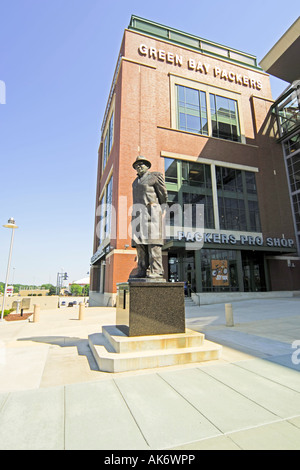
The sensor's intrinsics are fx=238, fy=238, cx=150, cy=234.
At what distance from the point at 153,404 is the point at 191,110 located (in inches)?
1234

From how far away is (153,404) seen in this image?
316cm

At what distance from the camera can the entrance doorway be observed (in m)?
25.8

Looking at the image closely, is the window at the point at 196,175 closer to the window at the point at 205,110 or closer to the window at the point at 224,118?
the window at the point at 205,110

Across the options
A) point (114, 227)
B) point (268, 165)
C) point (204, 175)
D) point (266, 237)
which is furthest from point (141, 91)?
point (266, 237)

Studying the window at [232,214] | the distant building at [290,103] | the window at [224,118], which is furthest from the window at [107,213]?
the distant building at [290,103]

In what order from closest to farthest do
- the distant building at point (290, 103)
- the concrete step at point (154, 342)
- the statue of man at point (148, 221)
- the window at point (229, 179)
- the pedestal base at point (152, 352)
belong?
the pedestal base at point (152, 352) < the concrete step at point (154, 342) < the statue of man at point (148, 221) < the distant building at point (290, 103) < the window at point (229, 179)

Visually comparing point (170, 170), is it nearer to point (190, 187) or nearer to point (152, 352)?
point (190, 187)

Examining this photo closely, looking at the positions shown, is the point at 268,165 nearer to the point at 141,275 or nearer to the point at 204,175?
the point at 204,175

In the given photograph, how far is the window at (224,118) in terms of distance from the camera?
97.6 feet

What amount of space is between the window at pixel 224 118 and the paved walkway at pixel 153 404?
96.9 feet

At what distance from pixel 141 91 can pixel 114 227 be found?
15.5 m

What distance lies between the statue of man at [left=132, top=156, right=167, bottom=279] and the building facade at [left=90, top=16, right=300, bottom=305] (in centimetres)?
1449

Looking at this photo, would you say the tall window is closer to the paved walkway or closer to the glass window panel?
the glass window panel

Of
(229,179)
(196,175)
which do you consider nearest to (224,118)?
(229,179)
